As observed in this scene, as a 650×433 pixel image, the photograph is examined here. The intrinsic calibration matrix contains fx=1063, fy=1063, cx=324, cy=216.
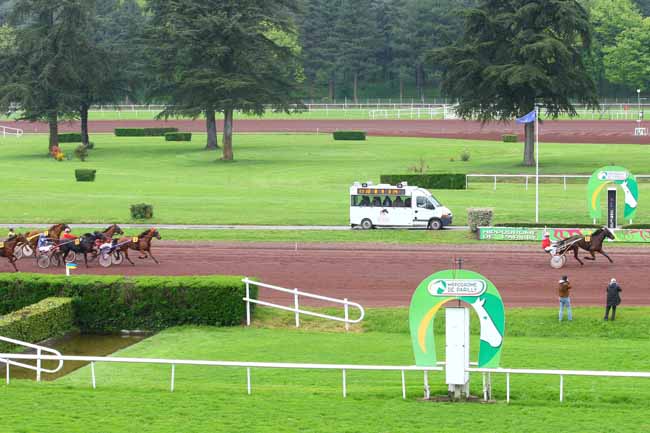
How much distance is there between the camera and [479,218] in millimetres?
33656

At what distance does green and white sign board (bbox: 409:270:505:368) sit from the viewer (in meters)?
15.9

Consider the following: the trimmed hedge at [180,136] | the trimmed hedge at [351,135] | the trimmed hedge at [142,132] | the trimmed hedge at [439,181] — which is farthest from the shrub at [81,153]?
the trimmed hedge at [439,181]

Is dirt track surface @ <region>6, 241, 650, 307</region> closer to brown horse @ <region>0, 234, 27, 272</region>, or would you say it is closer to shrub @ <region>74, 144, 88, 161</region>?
brown horse @ <region>0, 234, 27, 272</region>

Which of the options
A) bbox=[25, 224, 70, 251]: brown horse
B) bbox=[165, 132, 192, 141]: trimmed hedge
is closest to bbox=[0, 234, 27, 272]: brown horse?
bbox=[25, 224, 70, 251]: brown horse

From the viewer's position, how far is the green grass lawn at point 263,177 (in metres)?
40.8

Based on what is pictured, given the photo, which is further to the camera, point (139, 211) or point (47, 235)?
point (139, 211)

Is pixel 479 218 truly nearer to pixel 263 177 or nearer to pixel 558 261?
pixel 558 261

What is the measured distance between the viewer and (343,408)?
49.2 feet

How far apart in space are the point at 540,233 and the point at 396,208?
5.15m

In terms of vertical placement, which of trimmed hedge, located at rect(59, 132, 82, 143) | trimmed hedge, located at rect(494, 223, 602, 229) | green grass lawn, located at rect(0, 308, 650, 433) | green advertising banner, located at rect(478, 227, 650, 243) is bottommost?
green grass lawn, located at rect(0, 308, 650, 433)

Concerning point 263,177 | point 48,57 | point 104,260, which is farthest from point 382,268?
point 48,57

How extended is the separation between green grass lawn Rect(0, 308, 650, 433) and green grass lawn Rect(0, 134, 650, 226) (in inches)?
654

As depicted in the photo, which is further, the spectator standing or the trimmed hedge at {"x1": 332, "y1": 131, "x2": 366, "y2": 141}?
the trimmed hedge at {"x1": 332, "y1": 131, "x2": 366, "y2": 141}

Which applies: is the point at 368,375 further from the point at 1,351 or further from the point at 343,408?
the point at 1,351
